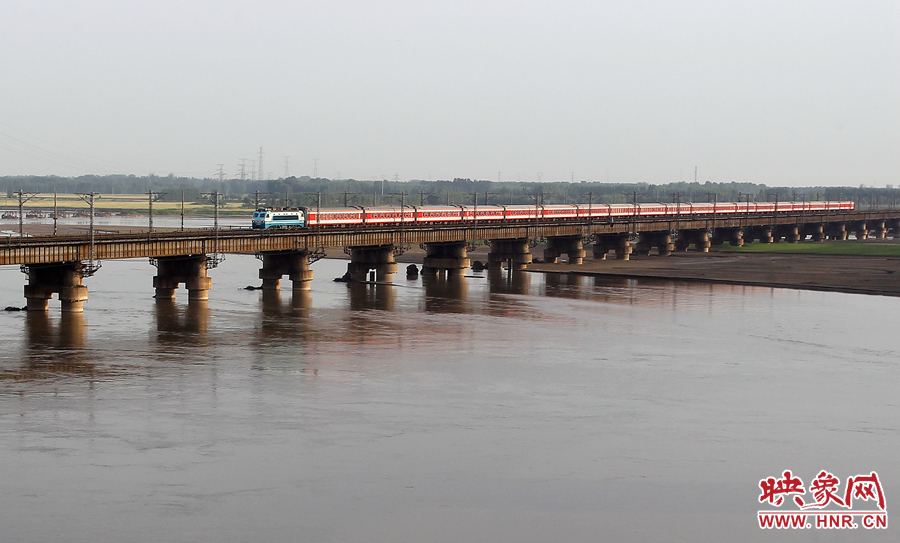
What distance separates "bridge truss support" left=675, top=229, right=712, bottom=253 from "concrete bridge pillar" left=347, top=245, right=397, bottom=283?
6920 centimetres

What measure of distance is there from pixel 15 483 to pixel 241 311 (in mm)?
46632

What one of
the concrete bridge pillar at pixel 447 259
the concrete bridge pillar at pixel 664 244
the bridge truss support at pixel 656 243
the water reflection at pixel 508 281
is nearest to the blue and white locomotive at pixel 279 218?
the concrete bridge pillar at pixel 447 259

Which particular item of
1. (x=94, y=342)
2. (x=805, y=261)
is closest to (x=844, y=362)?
(x=94, y=342)

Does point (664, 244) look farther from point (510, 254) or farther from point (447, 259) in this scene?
point (447, 259)

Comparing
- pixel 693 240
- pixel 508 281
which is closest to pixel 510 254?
pixel 508 281

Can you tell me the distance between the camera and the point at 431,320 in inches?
3041

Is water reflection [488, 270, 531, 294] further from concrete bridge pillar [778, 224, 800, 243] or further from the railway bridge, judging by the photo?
concrete bridge pillar [778, 224, 800, 243]

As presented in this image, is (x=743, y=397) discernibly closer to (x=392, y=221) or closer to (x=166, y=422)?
(x=166, y=422)

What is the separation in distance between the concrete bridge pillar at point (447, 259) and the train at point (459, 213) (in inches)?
176

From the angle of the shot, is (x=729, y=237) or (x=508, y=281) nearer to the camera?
(x=508, y=281)

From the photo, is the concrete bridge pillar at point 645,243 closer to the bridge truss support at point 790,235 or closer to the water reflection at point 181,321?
the bridge truss support at point 790,235

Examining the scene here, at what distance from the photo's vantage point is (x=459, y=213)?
429 feet

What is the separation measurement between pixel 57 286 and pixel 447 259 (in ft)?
166

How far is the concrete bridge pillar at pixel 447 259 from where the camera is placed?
116938 millimetres
